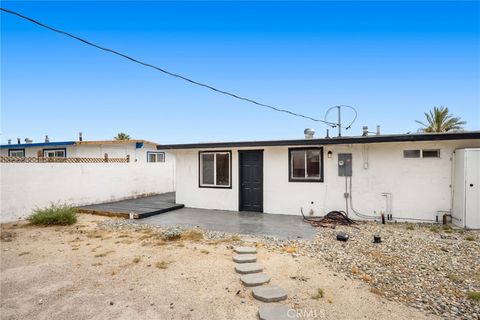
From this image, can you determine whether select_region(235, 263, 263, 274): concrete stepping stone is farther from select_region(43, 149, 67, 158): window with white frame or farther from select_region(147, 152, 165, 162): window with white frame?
select_region(43, 149, 67, 158): window with white frame

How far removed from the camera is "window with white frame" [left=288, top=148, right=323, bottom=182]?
7840mm

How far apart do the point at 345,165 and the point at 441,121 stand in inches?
611

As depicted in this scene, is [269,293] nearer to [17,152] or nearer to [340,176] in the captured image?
[340,176]

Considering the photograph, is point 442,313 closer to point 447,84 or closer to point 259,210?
point 259,210

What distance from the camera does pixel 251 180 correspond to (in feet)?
28.5

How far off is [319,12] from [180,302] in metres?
10.9

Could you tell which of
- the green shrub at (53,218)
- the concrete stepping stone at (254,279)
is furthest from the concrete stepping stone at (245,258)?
the green shrub at (53,218)

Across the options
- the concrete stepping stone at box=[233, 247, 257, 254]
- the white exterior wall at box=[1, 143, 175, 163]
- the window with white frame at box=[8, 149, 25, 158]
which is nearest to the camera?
the concrete stepping stone at box=[233, 247, 257, 254]

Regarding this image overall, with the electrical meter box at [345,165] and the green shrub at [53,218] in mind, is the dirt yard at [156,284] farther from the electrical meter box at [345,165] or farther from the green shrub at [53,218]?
the electrical meter box at [345,165]

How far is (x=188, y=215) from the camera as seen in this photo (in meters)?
8.28

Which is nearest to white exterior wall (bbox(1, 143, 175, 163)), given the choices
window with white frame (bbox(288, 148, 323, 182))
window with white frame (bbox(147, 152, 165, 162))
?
window with white frame (bbox(147, 152, 165, 162))

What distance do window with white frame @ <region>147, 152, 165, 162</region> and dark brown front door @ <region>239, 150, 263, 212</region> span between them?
26.6 ft

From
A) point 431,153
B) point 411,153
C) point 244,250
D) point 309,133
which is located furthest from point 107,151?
point 431,153

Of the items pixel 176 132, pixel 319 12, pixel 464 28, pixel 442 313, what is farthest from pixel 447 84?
pixel 176 132
